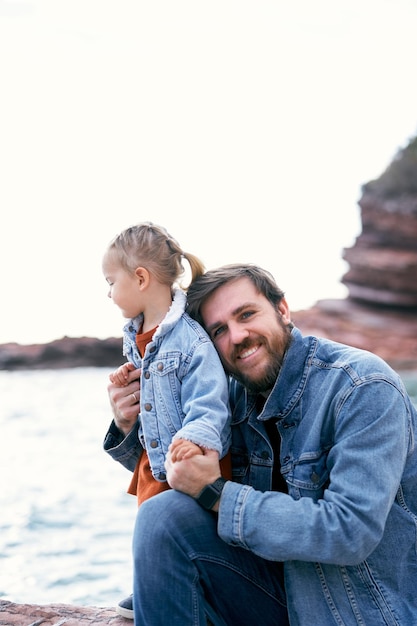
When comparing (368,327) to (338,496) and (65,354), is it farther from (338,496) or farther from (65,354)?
(338,496)

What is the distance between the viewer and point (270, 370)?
7.20 feet

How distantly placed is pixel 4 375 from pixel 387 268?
13552 millimetres

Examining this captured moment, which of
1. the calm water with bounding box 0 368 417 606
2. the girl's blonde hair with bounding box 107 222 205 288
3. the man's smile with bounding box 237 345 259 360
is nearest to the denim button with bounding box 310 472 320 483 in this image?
the man's smile with bounding box 237 345 259 360

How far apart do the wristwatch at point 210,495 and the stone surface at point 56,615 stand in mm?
896

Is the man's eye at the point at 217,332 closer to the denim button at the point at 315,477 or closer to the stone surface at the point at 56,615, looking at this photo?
the denim button at the point at 315,477

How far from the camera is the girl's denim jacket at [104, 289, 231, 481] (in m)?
2.16

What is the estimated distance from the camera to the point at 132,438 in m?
2.54

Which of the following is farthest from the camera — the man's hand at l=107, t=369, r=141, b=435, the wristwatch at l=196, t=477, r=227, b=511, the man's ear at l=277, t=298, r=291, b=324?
the man's hand at l=107, t=369, r=141, b=435

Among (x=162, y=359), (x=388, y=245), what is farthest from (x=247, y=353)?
(x=388, y=245)

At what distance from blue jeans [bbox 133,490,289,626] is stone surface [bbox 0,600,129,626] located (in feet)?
2.27

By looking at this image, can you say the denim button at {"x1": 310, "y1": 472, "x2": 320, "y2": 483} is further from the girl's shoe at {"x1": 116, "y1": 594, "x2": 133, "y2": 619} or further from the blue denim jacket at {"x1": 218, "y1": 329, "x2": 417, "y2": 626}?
the girl's shoe at {"x1": 116, "y1": 594, "x2": 133, "y2": 619}

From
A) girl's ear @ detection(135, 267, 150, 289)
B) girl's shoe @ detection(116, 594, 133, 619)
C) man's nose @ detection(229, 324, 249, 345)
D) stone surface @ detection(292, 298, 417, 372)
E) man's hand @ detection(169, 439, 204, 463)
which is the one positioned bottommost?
stone surface @ detection(292, 298, 417, 372)

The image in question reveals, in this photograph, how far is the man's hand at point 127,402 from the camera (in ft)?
8.25

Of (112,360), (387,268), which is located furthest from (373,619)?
(112,360)
